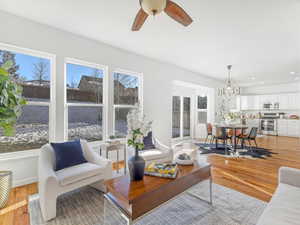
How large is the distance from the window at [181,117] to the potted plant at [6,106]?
5.30m

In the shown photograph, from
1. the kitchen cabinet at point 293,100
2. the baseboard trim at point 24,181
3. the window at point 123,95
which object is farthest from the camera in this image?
the kitchen cabinet at point 293,100

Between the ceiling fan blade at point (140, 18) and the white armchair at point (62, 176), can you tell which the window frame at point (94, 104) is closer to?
the white armchair at point (62, 176)

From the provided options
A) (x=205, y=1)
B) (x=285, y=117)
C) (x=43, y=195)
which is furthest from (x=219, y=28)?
(x=285, y=117)

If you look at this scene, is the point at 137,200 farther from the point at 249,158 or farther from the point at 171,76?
the point at 171,76

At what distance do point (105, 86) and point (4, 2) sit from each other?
7.07 feet

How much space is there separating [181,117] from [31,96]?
5.42 meters

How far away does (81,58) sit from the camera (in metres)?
3.53

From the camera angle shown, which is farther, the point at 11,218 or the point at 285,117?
the point at 285,117

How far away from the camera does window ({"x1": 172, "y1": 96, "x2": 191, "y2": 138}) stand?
6.79 metres

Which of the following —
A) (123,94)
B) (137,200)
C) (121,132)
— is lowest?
(137,200)

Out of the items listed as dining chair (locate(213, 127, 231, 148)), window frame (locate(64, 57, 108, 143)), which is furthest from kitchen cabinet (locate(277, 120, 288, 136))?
window frame (locate(64, 57, 108, 143))

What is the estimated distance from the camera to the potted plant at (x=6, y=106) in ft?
6.47

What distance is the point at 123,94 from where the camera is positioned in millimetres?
4398

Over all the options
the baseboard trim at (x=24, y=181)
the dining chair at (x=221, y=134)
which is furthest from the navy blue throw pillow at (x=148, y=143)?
the dining chair at (x=221, y=134)
